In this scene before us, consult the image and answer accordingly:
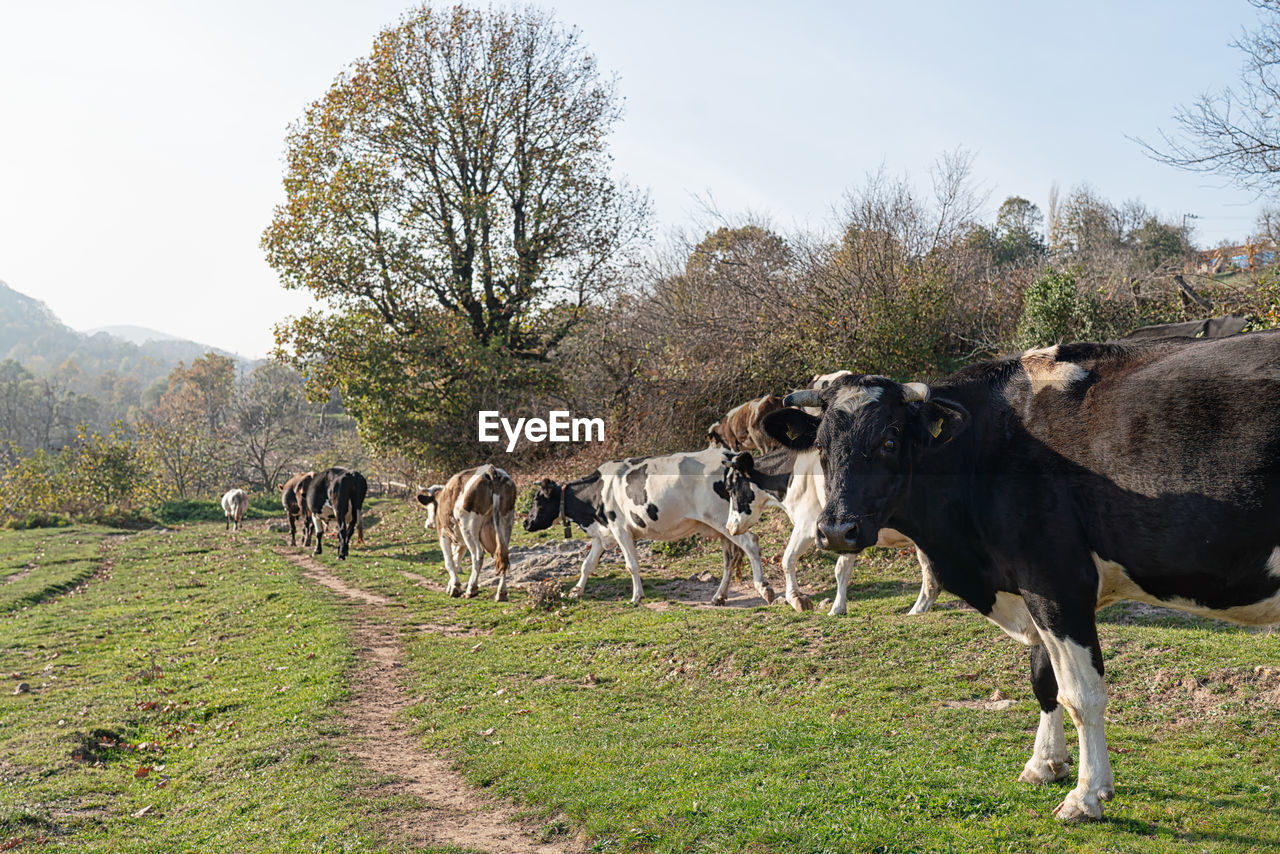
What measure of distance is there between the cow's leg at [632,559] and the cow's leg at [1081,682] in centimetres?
999

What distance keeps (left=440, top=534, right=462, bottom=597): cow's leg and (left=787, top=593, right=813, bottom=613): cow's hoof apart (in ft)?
25.8

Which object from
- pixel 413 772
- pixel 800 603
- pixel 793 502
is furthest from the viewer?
pixel 793 502

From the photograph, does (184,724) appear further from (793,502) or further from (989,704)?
(989,704)

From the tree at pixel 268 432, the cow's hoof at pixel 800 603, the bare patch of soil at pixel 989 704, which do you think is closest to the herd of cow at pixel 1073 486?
the bare patch of soil at pixel 989 704

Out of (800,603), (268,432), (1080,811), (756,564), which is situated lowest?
(1080,811)

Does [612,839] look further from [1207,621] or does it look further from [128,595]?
[128,595]

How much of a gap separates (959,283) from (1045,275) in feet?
6.97

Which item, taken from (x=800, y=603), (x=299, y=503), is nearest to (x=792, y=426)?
(x=800, y=603)

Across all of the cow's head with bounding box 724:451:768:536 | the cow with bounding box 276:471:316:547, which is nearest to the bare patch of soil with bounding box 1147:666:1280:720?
the cow's head with bounding box 724:451:768:536

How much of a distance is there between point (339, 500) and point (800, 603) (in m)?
17.4

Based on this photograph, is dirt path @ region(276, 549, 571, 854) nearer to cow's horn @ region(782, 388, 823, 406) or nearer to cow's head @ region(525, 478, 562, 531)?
cow's horn @ region(782, 388, 823, 406)

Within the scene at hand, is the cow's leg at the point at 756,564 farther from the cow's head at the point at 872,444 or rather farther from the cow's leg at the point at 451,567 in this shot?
the cow's head at the point at 872,444

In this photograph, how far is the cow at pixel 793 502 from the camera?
1208 cm

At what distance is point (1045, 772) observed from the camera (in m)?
5.91
